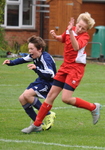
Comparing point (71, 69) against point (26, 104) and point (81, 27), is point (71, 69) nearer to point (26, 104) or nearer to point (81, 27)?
point (81, 27)

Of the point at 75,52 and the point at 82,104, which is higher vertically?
the point at 75,52

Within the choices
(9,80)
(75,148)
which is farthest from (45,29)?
(75,148)

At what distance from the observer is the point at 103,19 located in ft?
79.2

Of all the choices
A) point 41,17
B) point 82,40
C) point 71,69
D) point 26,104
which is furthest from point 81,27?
point 41,17

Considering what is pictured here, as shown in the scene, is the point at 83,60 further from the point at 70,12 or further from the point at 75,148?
the point at 70,12

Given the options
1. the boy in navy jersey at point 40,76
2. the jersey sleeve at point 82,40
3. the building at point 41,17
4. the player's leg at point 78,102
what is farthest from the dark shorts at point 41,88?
the building at point 41,17

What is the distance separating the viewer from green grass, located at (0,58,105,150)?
264 inches

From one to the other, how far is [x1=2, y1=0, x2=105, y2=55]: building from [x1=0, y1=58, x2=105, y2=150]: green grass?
941 centimetres

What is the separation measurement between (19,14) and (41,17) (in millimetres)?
1074

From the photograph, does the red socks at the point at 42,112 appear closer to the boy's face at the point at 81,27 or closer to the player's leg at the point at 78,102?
the player's leg at the point at 78,102

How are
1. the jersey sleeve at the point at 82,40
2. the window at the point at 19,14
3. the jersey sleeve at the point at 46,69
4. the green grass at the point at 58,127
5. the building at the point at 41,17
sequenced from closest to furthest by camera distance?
1. the green grass at the point at 58,127
2. the jersey sleeve at the point at 82,40
3. the jersey sleeve at the point at 46,69
4. the building at the point at 41,17
5. the window at the point at 19,14

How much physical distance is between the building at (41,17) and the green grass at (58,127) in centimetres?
941

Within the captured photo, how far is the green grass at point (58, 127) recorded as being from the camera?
6695mm

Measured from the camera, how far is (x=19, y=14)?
81.9 ft
